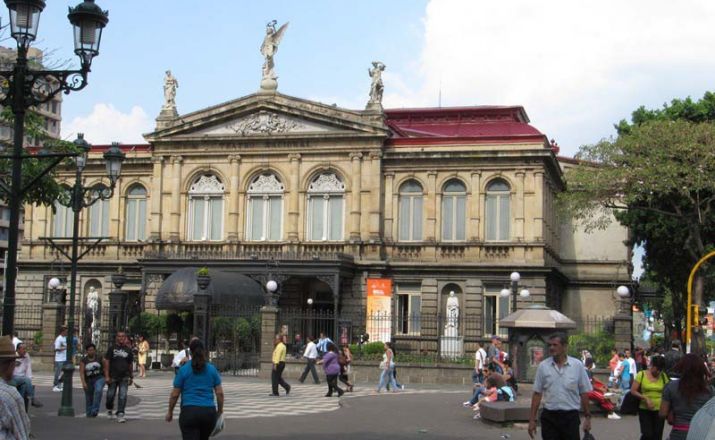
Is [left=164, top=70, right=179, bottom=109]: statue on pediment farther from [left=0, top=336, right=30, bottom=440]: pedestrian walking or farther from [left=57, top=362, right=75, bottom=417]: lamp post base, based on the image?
[left=0, top=336, right=30, bottom=440]: pedestrian walking

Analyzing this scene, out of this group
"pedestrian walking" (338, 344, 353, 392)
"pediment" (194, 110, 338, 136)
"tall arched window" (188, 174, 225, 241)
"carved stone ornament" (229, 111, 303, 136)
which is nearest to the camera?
"pedestrian walking" (338, 344, 353, 392)

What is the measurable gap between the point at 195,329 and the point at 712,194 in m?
19.9

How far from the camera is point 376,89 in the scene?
46719mm

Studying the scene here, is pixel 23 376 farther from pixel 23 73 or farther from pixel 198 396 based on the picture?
pixel 198 396

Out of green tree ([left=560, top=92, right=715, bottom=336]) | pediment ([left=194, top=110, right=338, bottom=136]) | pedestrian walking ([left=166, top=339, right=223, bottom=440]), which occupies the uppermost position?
pediment ([left=194, top=110, right=338, bottom=136])

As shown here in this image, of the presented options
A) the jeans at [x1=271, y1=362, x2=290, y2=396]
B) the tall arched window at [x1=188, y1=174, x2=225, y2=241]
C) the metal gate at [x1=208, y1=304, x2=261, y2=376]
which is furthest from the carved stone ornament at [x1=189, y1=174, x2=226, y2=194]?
the jeans at [x1=271, y1=362, x2=290, y2=396]

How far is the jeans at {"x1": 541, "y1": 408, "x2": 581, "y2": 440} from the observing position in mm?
11961

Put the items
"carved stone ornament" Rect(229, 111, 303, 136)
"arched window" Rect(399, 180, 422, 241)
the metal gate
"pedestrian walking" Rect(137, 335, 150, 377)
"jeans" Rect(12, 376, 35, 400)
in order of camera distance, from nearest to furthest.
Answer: "jeans" Rect(12, 376, 35, 400) < "pedestrian walking" Rect(137, 335, 150, 377) < the metal gate < "arched window" Rect(399, 180, 422, 241) < "carved stone ornament" Rect(229, 111, 303, 136)

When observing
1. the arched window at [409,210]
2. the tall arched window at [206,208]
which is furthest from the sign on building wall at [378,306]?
the tall arched window at [206,208]

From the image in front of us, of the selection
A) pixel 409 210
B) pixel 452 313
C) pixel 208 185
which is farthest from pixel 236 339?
pixel 208 185

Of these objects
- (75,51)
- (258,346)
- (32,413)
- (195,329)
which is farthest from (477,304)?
(75,51)

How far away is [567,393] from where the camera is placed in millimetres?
12000

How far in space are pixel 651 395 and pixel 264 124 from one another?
36.2 m

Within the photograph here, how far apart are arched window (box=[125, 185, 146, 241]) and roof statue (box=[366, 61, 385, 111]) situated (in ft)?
41.1
